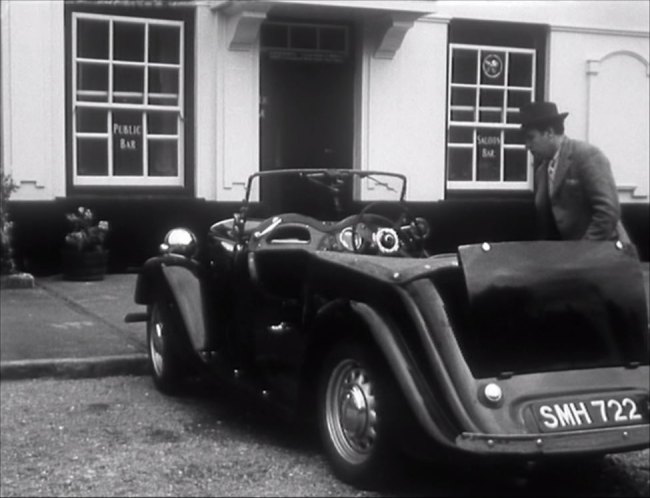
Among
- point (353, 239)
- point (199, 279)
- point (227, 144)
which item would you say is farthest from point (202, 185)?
point (353, 239)

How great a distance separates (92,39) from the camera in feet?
43.4

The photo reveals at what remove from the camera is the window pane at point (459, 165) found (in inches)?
592

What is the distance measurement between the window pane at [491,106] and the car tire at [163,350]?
8.45 m

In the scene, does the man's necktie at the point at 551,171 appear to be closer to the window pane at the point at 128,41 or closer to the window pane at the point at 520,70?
the window pane at the point at 128,41

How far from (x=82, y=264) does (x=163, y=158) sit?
5.48 ft

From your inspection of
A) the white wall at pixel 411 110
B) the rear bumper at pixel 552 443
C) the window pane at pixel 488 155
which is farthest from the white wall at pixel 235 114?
the rear bumper at pixel 552 443

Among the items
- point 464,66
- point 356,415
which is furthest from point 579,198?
point 464,66

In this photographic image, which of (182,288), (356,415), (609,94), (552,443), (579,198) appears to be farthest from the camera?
(609,94)

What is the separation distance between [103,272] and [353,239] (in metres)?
7.12

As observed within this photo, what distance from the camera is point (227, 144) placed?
44.7ft

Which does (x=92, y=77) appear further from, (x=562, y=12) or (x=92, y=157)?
(x=562, y=12)

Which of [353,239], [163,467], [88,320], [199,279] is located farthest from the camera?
[88,320]

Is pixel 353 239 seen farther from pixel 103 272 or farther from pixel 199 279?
pixel 103 272

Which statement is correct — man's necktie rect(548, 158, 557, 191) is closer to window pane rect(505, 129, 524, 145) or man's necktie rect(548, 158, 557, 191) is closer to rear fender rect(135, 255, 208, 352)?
rear fender rect(135, 255, 208, 352)
